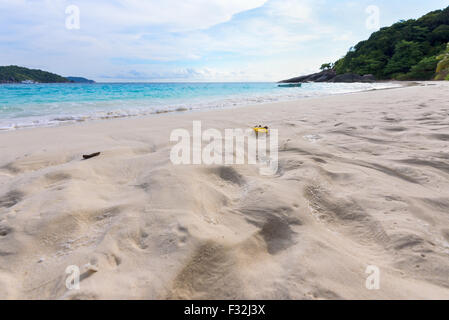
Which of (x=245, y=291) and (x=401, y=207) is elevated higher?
(x=401, y=207)

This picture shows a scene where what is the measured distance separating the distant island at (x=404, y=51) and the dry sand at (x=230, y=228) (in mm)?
38247

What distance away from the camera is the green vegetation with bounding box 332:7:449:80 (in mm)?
33656

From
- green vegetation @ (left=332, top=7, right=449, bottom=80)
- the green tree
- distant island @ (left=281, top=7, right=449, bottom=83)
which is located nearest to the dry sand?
distant island @ (left=281, top=7, right=449, bottom=83)

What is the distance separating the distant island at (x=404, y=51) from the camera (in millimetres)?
33822

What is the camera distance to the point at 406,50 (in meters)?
37.7

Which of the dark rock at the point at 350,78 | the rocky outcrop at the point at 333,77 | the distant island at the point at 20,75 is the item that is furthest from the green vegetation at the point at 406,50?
the distant island at the point at 20,75

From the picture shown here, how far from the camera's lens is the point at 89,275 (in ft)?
3.05

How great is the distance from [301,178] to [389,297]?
95 centimetres

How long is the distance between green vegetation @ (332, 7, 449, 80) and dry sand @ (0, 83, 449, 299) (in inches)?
1528

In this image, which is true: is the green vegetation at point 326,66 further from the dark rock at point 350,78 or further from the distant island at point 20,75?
the distant island at point 20,75
